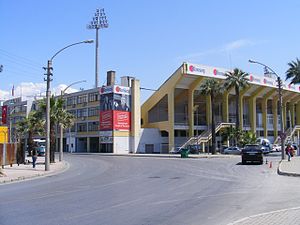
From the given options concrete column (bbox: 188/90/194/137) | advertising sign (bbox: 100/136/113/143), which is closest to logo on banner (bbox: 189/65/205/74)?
concrete column (bbox: 188/90/194/137)

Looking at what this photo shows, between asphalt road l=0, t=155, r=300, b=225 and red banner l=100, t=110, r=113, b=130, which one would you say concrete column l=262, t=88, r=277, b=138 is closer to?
red banner l=100, t=110, r=113, b=130

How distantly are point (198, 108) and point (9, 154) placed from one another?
4983 cm

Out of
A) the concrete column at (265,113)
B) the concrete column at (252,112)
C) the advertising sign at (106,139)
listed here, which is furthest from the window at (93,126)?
the concrete column at (265,113)

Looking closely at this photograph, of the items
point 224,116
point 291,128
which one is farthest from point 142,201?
point 291,128

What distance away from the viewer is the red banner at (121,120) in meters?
70.8

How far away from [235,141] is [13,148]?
45.3 m

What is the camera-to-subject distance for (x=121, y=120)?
235 ft

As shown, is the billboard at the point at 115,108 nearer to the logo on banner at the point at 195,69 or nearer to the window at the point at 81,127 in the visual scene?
the window at the point at 81,127

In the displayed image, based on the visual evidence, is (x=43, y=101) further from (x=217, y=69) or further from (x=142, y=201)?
(x=217, y=69)

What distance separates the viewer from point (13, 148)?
117 ft

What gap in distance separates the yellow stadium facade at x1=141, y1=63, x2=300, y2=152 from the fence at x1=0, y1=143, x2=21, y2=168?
37.0 metres

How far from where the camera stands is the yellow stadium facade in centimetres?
7200

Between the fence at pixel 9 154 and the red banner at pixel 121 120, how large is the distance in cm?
3402

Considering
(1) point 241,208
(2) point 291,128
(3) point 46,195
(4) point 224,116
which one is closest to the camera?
(1) point 241,208
